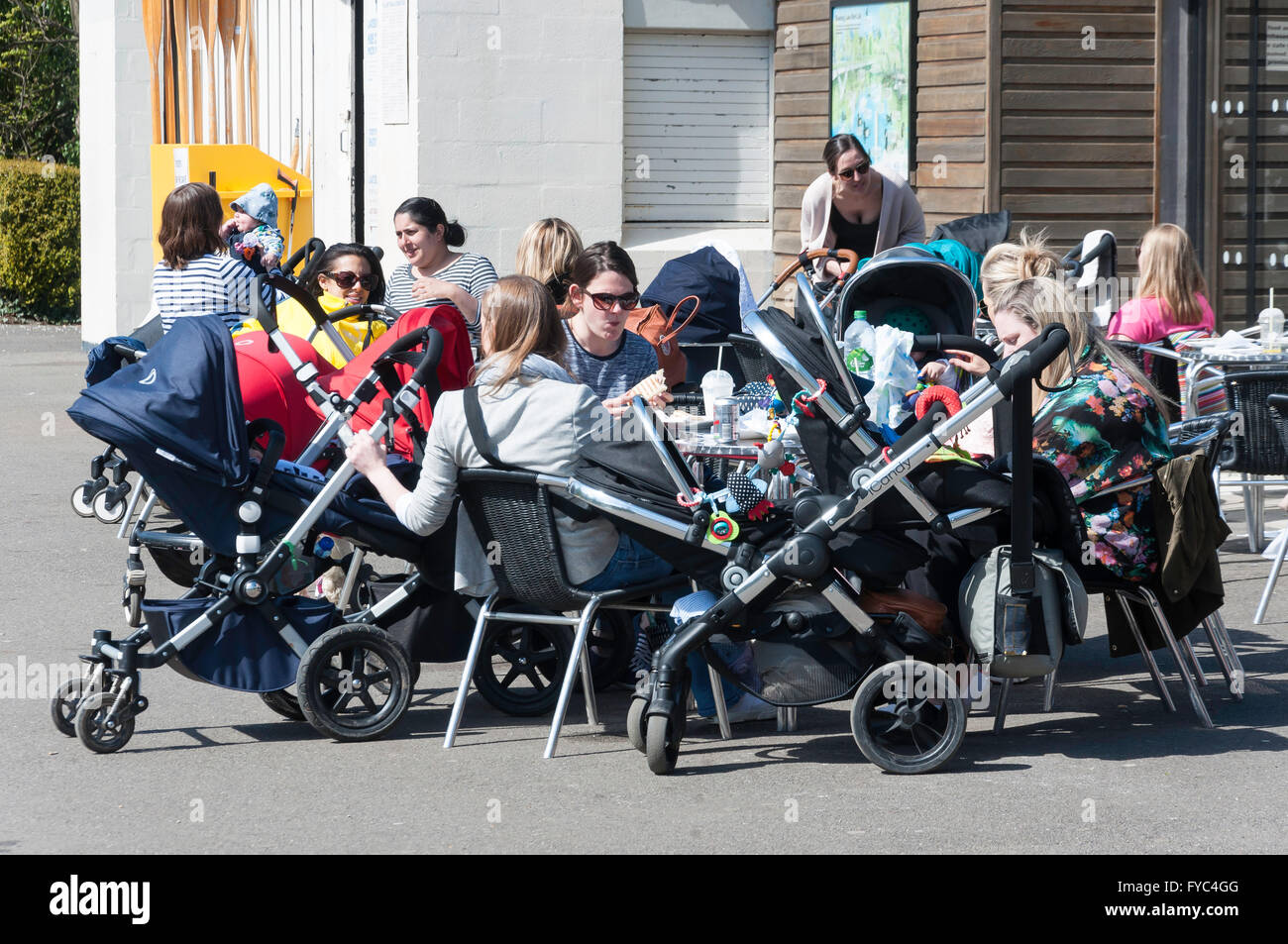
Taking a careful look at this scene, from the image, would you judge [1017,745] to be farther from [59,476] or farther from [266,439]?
[59,476]

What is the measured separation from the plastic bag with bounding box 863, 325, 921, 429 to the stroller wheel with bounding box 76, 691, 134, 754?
2.57 m

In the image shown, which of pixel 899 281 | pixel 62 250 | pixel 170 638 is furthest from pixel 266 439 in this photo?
pixel 62 250

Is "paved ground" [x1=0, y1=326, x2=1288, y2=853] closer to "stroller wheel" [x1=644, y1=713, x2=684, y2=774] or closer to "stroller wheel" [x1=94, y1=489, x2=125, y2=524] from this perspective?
"stroller wheel" [x1=644, y1=713, x2=684, y2=774]

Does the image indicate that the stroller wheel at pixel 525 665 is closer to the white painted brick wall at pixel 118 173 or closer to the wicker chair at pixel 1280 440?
the wicker chair at pixel 1280 440

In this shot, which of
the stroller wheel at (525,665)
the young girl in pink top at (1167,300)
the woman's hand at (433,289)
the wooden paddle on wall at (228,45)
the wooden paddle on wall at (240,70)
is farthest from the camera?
the wooden paddle on wall at (228,45)

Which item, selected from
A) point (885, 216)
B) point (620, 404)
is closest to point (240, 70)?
point (885, 216)

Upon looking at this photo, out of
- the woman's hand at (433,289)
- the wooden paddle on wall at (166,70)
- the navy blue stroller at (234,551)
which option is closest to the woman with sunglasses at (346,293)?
the woman's hand at (433,289)

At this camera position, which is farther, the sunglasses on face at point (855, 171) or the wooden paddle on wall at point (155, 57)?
the wooden paddle on wall at point (155, 57)

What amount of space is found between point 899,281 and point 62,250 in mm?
18753

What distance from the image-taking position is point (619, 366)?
6562 millimetres

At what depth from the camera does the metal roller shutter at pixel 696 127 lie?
12828mm

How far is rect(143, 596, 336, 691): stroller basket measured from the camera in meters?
5.43

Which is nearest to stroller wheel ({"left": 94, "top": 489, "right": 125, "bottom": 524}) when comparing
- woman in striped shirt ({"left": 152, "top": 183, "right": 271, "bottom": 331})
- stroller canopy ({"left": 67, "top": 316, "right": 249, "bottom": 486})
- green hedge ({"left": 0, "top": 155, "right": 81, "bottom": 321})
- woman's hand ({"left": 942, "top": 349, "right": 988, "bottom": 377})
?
woman in striped shirt ({"left": 152, "top": 183, "right": 271, "bottom": 331})

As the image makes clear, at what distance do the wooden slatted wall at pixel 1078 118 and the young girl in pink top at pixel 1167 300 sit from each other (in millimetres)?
2074
